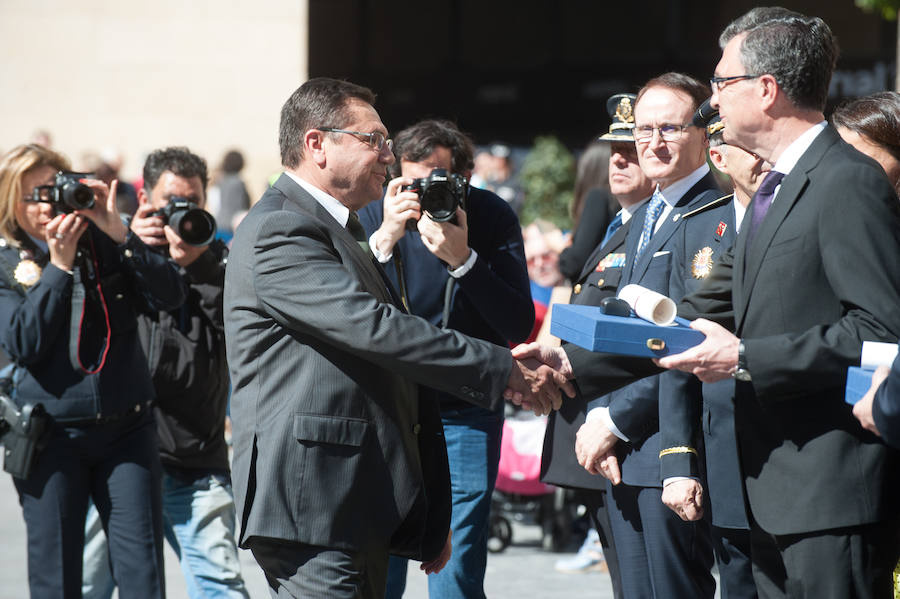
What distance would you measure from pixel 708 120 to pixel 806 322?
1.11m

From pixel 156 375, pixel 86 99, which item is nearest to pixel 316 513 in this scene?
pixel 156 375

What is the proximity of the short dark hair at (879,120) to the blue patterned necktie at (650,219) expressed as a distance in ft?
2.19

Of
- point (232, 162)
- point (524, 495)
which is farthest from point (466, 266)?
point (232, 162)

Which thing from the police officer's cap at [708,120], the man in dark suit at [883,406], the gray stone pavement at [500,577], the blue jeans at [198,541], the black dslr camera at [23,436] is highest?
the police officer's cap at [708,120]

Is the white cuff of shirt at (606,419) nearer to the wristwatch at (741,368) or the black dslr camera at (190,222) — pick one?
the wristwatch at (741,368)

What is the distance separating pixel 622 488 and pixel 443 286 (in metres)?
1.30

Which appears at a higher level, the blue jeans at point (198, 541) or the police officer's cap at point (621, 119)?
the police officer's cap at point (621, 119)

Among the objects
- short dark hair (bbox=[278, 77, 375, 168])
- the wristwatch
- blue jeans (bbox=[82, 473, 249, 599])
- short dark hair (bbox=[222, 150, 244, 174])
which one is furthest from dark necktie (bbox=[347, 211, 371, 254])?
short dark hair (bbox=[222, 150, 244, 174])

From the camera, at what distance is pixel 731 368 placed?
300 centimetres

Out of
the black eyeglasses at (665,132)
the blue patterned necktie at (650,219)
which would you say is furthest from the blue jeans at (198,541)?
the black eyeglasses at (665,132)

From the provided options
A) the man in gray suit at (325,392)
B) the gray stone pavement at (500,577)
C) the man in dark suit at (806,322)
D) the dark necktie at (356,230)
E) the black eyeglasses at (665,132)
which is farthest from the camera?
the gray stone pavement at (500,577)

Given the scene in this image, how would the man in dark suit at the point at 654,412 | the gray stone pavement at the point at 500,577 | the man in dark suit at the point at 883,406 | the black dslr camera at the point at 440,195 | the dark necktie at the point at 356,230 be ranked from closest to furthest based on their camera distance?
the man in dark suit at the point at 883,406
the dark necktie at the point at 356,230
the man in dark suit at the point at 654,412
the black dslr camera at the point at 440,195
the gray stone pavement at the point at 500,577

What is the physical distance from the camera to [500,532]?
7699 mm

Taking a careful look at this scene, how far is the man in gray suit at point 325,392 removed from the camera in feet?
10.9
